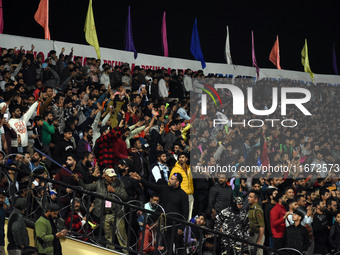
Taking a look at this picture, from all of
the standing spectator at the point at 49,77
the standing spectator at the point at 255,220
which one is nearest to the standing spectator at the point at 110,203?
the standing spectator at the point at 255,220

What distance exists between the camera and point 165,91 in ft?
66.3

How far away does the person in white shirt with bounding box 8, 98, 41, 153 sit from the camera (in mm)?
12312

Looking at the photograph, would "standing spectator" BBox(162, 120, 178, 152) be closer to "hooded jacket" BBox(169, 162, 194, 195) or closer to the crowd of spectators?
the crowd of spectators

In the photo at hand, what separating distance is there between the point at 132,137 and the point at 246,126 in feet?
17.0

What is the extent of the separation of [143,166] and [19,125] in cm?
246

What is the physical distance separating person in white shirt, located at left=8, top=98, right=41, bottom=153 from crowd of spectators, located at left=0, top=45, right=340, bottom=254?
2cm

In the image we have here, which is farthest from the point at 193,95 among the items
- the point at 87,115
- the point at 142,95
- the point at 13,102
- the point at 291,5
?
the point at 291,5

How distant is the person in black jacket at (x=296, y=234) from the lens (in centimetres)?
1234

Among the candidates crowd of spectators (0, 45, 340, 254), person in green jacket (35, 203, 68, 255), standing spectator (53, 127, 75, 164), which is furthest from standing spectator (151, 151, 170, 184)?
person in green jacket (35, 203, 68, 255)

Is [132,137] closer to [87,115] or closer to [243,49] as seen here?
[87,115]

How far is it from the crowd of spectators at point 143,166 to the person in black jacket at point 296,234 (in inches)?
0.8

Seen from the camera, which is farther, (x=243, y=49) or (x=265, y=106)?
(x=243, y=49)

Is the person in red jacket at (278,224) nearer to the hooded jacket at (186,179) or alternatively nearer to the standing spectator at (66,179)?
the hooded jacket at (186,179)

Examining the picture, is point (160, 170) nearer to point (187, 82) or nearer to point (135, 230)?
point (135, 230)
